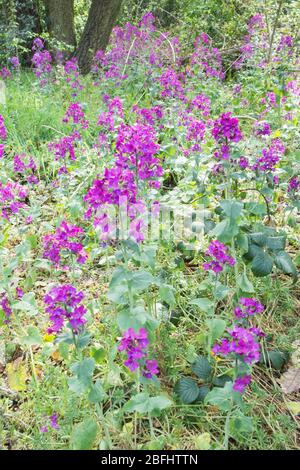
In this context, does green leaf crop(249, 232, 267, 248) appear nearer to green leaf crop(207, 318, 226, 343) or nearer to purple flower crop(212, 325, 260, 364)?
green leaf crop(207, 318, 226, 343)

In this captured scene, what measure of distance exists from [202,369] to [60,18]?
26.1 feet

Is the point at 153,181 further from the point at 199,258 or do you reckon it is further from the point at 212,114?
the point at 212,114

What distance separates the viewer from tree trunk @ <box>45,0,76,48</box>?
8.13m

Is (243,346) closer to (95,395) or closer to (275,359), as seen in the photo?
(95,395)

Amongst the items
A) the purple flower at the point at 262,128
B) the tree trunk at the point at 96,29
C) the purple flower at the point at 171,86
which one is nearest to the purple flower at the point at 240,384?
the purple flower at the point at 262,128

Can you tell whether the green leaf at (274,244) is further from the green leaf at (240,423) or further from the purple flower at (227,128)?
the green leaf at (240,423)

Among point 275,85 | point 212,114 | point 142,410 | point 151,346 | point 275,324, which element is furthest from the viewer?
point 212,114

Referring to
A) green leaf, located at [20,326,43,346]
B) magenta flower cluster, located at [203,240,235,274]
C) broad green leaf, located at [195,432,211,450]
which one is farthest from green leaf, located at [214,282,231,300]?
green leaf, located at [20,326,43,346]

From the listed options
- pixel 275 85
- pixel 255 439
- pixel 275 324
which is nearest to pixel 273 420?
pixel 255 439

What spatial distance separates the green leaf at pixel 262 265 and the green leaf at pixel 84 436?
86 cm

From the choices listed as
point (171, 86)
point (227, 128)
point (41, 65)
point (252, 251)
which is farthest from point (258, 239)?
point (41, 65)

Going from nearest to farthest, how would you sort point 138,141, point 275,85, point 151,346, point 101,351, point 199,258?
1. point 138,141
2. point 101,351
3. point 151,346
4. point 199,258
5. point 275,85
